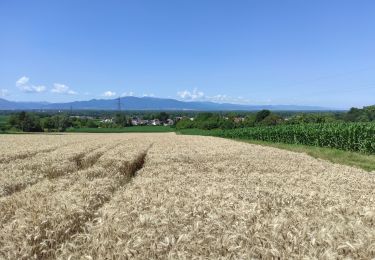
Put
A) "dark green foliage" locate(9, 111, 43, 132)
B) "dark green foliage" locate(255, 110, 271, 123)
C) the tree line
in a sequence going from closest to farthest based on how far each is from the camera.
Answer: the tree line, "dark green foliage" locate(255, 110, 271, 123), "dark green foliage" locate(9, 111, 43, 132)

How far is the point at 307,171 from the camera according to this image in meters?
11.9

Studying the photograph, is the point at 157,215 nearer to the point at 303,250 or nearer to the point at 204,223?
the point at 204,223

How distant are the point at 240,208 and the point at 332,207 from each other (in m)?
1.38

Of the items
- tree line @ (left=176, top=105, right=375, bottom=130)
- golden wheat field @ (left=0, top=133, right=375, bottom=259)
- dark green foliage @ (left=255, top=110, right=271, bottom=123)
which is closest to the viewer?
golden wheat field @ (left=0, top=133, right=375, bottom=259)

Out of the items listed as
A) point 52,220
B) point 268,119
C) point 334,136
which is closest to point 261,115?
point 268,119

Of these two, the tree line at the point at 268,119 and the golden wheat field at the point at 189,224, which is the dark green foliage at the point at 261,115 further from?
the golden wheat field at the point at 189,224

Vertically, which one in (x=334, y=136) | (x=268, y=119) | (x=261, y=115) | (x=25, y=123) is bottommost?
(x=25, y=123)

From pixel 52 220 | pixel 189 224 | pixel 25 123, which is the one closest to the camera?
pixel 189 224

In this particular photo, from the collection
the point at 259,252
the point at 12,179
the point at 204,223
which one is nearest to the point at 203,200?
the point at 204,223

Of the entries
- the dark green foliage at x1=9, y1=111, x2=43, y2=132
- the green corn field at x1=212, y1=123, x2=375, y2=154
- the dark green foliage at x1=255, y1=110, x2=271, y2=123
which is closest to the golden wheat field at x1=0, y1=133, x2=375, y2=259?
the green corn field at x1=212, y1=123, x2=375, y2=154

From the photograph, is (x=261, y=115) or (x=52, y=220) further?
(x=261, y=115)

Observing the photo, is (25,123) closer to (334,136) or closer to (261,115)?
(261,115)

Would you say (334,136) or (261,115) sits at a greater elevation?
(334,136)

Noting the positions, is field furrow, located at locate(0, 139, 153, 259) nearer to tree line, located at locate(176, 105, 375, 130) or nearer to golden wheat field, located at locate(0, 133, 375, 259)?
golden wheat field, located at locate(0, 133, 375, 259)
